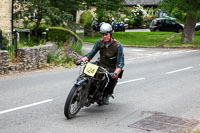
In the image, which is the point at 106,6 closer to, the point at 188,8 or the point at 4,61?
the point at 188,8

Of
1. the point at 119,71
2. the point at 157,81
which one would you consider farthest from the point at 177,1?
the point at 119,71

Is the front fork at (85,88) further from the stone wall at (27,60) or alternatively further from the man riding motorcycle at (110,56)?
the stone wall at (27,60)

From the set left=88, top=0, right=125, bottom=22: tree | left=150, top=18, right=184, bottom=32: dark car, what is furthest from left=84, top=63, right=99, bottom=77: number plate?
left=150, top=18, right=184, bottom=32: dark car

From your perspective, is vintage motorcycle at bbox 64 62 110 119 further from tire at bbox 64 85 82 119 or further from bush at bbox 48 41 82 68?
bush at bbox 48 41 82 68

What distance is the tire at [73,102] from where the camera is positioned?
764cm

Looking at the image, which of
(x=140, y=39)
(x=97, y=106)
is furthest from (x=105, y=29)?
(x=140, y=39)

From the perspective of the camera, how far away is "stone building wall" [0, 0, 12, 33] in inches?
872

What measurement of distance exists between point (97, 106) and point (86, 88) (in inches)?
53.4

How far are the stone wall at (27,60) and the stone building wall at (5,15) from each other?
6.00 m

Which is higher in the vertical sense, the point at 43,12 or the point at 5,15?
the point at 43,12

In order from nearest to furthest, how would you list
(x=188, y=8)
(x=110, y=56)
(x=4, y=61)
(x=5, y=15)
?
(x=110, y=56), (x=4, y=61), (x=5, y=15), (x=188, y=8)

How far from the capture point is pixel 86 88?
809cm

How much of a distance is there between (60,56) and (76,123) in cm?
1013

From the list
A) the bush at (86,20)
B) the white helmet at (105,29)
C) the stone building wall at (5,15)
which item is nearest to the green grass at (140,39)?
the bush at (86,20)
